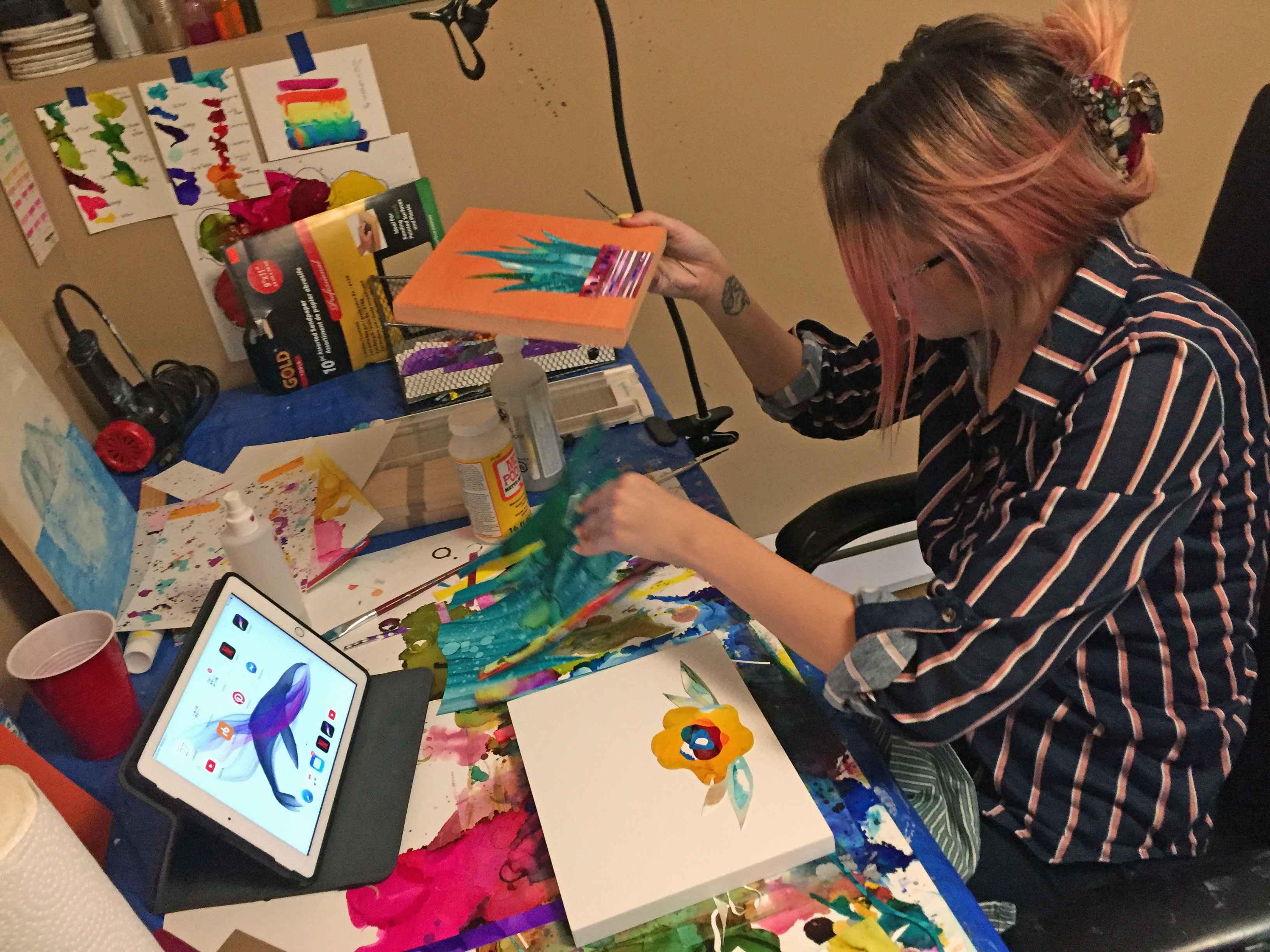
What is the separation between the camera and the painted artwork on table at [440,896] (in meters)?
0.67

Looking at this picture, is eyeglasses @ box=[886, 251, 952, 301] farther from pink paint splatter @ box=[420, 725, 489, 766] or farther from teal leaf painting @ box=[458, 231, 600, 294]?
pink paint splatter @ box=[420, 725, 489, 766]

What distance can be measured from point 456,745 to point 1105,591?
1.88 ft

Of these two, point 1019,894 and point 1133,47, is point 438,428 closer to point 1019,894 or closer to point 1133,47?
point 1019,894

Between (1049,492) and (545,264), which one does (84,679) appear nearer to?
(545,264)

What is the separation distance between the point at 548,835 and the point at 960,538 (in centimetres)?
52

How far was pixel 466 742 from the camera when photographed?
808 millimetres

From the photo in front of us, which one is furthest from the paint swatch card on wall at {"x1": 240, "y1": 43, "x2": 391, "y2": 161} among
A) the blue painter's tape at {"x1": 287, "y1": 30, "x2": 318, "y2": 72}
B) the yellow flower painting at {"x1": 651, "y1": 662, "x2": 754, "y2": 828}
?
the yellow flower painting at {"x1": 651, "y1": 662, "x2": 754, "y2": 828}

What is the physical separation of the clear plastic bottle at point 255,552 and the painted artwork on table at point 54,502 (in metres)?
0.20

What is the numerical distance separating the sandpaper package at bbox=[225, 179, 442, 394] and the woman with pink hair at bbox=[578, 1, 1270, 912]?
0.72 metres

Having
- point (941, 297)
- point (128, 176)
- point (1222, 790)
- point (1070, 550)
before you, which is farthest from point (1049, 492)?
point (128, 176)

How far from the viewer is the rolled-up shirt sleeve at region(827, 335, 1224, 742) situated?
68 cm

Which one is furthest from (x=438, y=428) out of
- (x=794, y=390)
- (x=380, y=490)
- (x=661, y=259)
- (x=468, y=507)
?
(x=794, y=390)

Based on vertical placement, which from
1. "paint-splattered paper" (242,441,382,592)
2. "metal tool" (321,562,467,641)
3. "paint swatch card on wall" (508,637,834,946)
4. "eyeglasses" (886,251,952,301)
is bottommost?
"paint swatch card on wall" (508,637,834,946)

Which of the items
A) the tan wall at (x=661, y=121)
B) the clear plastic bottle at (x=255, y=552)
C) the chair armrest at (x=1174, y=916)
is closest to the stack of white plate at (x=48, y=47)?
the tan wall at (x=661, y=121)
